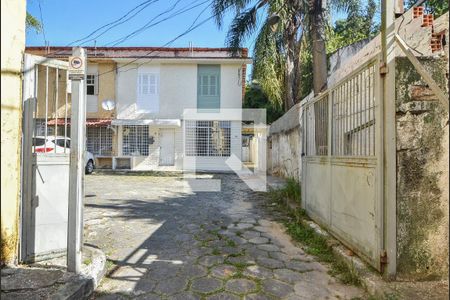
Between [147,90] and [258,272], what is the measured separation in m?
15.6

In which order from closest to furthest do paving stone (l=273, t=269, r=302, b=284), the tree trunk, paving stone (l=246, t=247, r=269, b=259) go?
paving stone (l=273, t=269, r=302, b=284) → paving stone (l=246, t=247, r=269, b=259) → the tree trunk

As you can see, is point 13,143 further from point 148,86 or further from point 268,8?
point 148,86

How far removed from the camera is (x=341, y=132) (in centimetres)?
434

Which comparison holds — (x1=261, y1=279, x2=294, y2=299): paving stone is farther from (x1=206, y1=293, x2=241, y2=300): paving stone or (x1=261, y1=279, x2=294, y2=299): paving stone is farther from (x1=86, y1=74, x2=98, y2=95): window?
(x1=86, y1=74, x2=98, y2=95): window

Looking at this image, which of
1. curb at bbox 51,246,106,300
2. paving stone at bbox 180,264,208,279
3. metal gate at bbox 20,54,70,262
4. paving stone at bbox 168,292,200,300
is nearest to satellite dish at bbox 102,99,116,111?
metal gate at bbox 20,54,70,262

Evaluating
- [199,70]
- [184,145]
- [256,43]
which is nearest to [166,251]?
[256,43]

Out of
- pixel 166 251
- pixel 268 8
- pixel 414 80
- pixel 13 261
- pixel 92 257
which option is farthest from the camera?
pixel 268 8

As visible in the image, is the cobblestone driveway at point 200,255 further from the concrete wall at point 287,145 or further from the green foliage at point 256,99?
the green foliage at point 256,99

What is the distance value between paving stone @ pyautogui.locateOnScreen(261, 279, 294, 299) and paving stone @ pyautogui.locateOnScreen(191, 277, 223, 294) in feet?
1.51

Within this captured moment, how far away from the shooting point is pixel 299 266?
377cm

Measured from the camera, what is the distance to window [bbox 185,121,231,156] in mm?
17156

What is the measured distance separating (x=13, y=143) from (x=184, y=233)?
9.09 ft

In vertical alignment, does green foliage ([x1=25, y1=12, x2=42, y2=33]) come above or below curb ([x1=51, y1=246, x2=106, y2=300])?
above

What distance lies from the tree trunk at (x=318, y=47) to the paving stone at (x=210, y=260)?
443 centimetres
